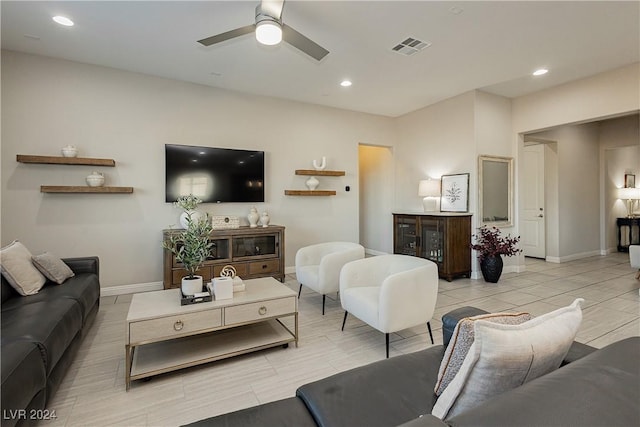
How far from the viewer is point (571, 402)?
737 millimetres

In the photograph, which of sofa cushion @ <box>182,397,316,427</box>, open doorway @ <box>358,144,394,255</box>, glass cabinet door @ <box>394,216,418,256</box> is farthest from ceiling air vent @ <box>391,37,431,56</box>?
sofa cushion @ <box>182,397,316,427</box>

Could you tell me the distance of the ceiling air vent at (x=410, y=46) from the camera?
3303 millimetres

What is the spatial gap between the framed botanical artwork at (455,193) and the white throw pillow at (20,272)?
5.30m

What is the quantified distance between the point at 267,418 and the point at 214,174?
13.0ft

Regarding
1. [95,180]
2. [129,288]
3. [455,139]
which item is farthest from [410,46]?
[129,288]

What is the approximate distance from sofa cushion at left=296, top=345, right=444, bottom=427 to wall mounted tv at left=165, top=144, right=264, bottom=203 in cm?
376

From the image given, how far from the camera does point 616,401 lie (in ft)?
2.42

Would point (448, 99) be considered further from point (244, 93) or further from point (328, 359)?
point (328, 359)

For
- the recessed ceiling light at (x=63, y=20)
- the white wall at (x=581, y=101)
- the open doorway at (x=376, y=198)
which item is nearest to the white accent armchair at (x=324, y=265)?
the open doorway at (x=376, y=198)

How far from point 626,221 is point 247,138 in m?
8.48

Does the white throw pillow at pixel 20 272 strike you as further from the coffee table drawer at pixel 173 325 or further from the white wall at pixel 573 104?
the white wall at pixel 573 104

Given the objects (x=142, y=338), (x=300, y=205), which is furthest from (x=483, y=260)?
Answer: (x=142, y=338)

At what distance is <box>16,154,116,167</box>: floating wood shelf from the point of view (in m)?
3.49

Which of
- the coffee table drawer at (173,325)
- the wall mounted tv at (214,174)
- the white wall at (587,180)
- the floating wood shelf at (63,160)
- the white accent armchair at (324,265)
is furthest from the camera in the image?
the white wall at (587,180)
